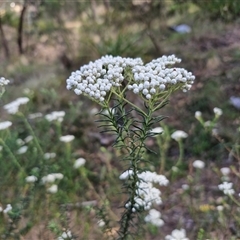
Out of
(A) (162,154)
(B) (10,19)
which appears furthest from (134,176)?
(B) (10,19)

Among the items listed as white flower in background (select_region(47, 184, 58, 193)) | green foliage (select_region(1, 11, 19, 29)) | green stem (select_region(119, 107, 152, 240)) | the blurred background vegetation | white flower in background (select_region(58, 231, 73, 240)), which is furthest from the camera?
green foliage (select_region(1, 11, 19, 29))

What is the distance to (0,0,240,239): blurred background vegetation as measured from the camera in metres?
3.05

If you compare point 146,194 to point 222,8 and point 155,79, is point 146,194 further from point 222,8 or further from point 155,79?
point 222,8

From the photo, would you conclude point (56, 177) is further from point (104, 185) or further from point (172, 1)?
point (172, 1)

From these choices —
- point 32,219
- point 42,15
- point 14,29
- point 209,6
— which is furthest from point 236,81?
point 14,29

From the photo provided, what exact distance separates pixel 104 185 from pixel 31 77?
201cm

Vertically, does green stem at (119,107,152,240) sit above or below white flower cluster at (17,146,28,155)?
above

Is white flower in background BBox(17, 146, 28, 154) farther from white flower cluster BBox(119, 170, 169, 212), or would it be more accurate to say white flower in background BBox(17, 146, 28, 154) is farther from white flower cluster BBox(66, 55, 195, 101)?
white flower cluster BBox(66, 55, 195, 101)

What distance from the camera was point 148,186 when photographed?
8.37ft

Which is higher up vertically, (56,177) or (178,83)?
(178,83)

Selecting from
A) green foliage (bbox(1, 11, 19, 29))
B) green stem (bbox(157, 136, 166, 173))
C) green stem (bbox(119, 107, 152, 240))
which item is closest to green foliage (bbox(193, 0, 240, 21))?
green stem (bbox(157, 136, 166, 173))

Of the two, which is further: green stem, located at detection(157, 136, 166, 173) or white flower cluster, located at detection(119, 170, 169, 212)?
green stem, located at detection(157, 136, 166, 173)

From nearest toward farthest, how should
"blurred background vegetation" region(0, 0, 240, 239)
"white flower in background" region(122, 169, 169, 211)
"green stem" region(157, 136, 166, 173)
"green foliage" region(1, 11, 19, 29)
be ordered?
"white flower in background" region(122, 169, 169, 211) < "blurred background vegetation" region(0, 0, 240, 239) < "green stem" region(157, 136, 166, 173) < "green foliage" region(1, 11, 19, 29)

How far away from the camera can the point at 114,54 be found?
15.4 ft
